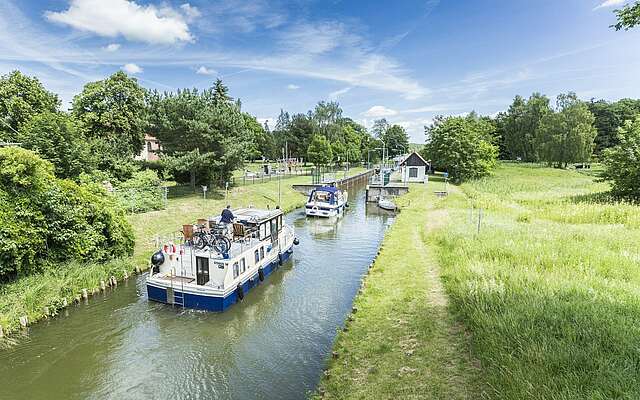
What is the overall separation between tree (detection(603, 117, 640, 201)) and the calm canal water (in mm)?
25947

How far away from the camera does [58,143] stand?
26.1m

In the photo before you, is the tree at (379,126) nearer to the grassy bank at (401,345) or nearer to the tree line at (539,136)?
the tree line at (539,136)

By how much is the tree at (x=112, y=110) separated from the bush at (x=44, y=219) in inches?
794

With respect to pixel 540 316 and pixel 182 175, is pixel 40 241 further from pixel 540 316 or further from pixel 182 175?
pixel 182 175

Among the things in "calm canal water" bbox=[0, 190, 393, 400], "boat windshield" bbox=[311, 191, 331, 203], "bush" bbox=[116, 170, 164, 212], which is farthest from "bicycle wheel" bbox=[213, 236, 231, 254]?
"boat windshield" bbox=[311, 191, 331, 203]

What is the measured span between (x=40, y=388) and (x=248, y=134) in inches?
1195

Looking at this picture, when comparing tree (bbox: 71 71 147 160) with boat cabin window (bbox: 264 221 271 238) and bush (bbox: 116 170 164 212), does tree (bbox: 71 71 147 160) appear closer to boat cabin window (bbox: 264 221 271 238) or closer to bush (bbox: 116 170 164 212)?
bush (bbox: 116 170 164 212)

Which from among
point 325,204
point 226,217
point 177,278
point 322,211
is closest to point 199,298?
point 177,278

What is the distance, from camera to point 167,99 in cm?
3362

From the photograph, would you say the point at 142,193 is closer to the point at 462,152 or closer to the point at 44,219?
the point at 44,219

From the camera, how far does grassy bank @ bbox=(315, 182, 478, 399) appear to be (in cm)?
845

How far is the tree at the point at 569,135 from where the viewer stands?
66438 millimetres

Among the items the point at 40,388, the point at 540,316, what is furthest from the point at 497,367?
the point at 40,388

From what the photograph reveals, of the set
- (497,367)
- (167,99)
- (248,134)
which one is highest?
(167,99)
